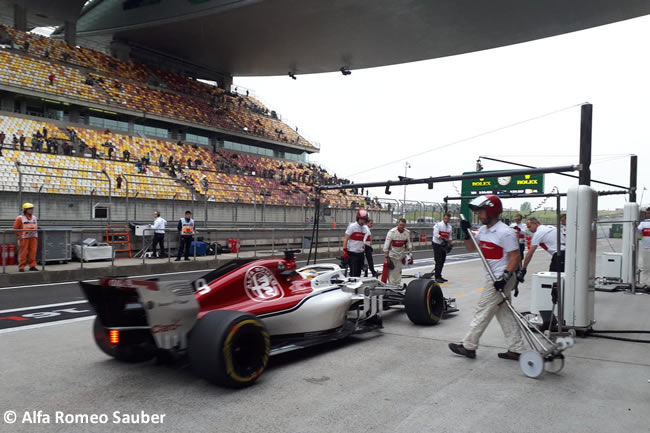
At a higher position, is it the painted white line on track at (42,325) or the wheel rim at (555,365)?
the wheel rim at (555,365)

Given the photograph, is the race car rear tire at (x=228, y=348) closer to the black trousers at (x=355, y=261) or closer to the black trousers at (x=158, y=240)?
the black trousers at (x=355, y=261)

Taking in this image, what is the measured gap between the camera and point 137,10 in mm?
33906

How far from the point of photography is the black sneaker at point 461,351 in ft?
18.2

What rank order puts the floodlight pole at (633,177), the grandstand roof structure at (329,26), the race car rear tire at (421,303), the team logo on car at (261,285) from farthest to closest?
1. the grandstand roof structure at (329,26)
2. the floodlight pole at (633,177)
3. the race car rear tire at (421,303)
4. the team logo on car at (261,285)

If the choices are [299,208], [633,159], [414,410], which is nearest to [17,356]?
[414,410]

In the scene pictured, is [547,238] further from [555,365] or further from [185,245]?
[185,245]

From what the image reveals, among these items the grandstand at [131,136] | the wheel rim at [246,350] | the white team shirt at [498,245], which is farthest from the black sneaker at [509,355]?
the grandstand at [131,136]

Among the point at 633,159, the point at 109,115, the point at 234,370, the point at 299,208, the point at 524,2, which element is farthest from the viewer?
the point at 109,115

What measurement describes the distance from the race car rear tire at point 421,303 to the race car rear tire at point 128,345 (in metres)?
3.73

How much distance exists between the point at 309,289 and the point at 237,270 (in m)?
1.05

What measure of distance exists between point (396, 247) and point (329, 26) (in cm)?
2556

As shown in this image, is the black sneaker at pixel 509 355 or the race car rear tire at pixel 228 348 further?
the black sneaker at pixel 509 355

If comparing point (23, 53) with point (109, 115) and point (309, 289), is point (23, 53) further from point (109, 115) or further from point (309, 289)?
point (309, 289)

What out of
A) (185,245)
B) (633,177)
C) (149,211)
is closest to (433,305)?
(633,177)
